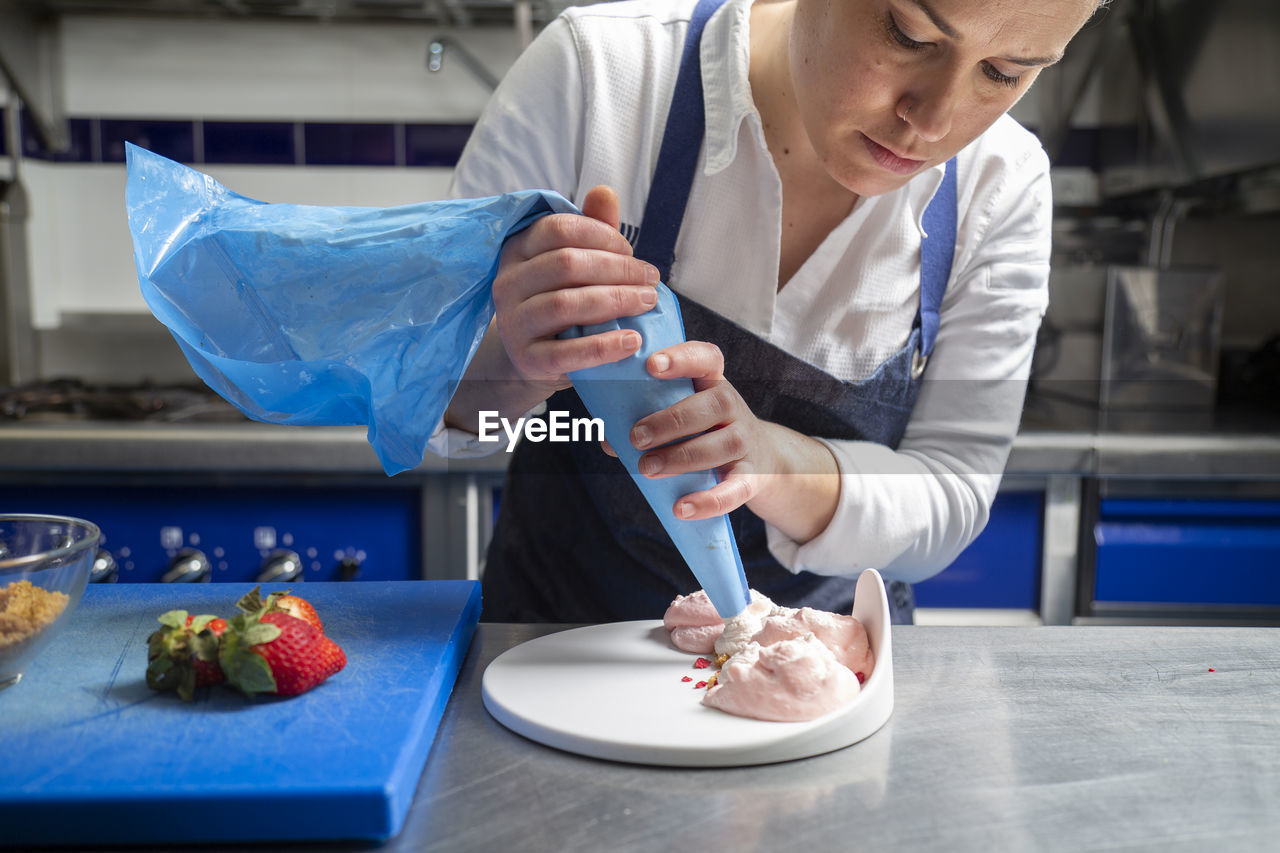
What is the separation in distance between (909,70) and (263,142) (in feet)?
5.13

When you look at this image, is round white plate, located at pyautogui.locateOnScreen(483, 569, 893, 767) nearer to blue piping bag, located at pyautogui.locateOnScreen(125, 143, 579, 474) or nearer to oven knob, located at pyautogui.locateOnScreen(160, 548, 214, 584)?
blue piping bag, located at pyautogui.locateOnScreen(125, 143, 579, 474)

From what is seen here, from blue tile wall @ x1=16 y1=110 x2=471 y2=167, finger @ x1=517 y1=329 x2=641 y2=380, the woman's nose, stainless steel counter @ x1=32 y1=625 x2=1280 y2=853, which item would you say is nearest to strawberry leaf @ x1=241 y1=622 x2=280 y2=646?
stainless steel counter @ x1=32 y1=625 x2=1280 y2=853

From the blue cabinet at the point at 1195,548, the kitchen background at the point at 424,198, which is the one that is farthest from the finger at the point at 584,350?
the blue cabinet at the point at 1195,548

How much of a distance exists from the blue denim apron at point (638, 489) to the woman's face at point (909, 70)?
0.12m

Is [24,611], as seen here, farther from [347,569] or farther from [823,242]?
[347,569]

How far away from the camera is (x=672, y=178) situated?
808 millimetres

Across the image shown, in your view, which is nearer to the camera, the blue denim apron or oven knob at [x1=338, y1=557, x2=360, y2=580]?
the blue denim apron

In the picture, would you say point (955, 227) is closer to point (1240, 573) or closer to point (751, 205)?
point (751, 205)

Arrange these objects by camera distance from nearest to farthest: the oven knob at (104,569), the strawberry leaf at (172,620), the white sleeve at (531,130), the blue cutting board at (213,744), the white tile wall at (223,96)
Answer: the blue cutting board at (213,744), the strawberry leaf at (172,620), the white sleeve at (531,130), the oven knob at (104,569), the white tile wall at (223,96)

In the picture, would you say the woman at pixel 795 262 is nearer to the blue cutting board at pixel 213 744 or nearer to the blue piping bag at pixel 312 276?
the blue piping bag at pixel 312 276

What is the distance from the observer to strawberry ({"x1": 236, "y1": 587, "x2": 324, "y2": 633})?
573 mm

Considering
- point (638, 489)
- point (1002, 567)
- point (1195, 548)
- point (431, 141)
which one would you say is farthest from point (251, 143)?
point (1195, 548)

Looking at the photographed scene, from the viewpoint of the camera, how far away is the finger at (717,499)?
24.3 inches

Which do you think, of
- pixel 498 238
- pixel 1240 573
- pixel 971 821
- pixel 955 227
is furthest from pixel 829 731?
pixel 1240 573
